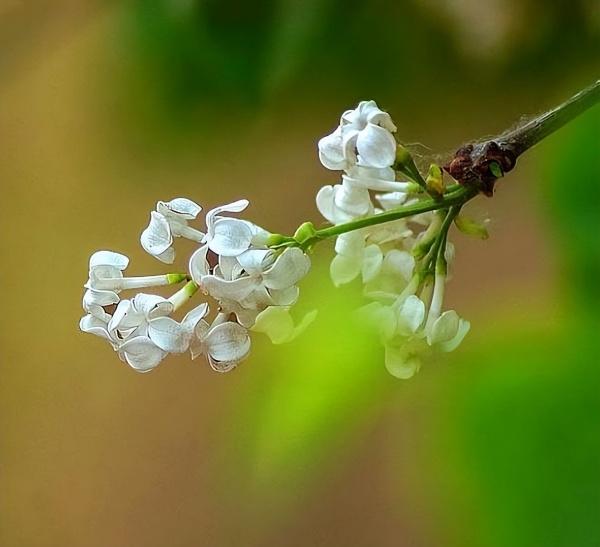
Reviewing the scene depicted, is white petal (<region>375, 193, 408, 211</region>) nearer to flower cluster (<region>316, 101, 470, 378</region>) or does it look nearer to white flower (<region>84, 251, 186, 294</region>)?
flower cluster (<region>316, 101, 470, 378</region>)

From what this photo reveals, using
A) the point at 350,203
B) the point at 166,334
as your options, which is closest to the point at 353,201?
the point at 350,203

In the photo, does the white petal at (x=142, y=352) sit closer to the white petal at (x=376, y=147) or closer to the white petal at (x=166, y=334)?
the white petal at (x=166, y=334)

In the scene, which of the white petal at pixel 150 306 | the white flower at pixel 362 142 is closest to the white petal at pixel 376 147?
the white flower at pixel 362 142

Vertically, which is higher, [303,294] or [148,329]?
[303,294]

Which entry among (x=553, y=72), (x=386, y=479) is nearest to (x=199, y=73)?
(x=553, y=72)

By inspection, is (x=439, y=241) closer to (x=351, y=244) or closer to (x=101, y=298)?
(x=351, y=244)

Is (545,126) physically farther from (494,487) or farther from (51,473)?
(51,473)
